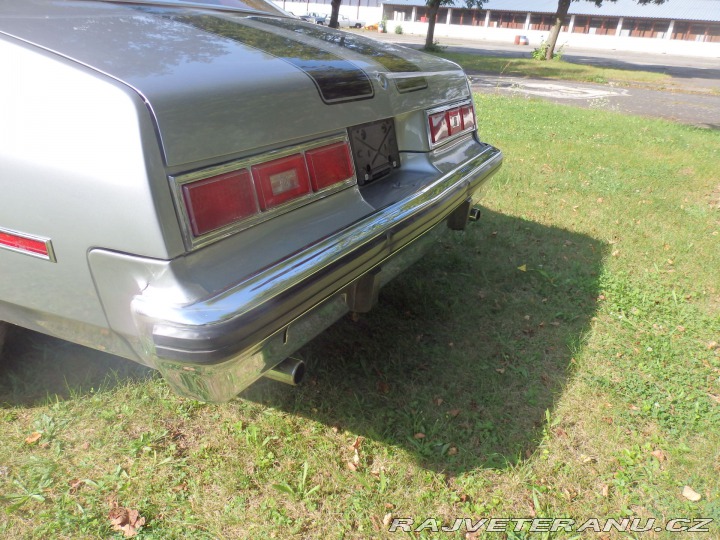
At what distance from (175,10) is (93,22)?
594 millimetres

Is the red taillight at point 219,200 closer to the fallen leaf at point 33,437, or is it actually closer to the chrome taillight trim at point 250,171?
the chrome taillight trim at point 250,171

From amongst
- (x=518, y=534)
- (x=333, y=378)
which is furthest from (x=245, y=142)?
(x=518, y=534)

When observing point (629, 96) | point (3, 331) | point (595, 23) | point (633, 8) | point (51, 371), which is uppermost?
point (3, 331)

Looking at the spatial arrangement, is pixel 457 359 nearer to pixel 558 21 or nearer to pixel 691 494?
pixel 691 494

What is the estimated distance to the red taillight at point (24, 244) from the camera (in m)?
1.65

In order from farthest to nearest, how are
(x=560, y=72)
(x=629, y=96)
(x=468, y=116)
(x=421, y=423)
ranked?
(x=560, y=72)
(x=629, y=96)
(x=468, y=116)
(x=421, y=423)

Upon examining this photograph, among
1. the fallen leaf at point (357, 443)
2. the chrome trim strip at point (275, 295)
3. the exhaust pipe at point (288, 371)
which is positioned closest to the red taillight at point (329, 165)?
the chrome trim strip at point (275, 295)

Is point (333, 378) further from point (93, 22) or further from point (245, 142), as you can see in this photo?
point (93, 22)

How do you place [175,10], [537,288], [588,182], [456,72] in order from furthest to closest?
[588,182]
[537,288]
[456,72]
[175,10]

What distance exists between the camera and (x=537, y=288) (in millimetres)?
3598

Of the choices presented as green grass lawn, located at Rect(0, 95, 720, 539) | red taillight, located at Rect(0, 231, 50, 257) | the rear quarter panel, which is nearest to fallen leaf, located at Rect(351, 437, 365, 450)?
green grass lawn, located at Rect(0, 95, 720, 539)

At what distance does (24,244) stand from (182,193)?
57 cm

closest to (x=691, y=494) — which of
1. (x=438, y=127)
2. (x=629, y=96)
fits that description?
(x=438, y=127)

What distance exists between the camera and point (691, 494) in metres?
2.16
